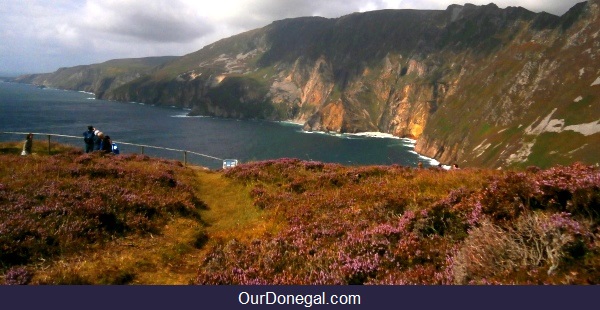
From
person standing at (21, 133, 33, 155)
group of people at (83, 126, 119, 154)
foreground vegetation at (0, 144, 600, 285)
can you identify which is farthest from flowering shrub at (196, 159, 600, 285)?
person standing at (21, 133, 33, 155)

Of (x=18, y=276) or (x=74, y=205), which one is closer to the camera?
(x=18, y=276)

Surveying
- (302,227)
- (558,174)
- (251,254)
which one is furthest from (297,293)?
(558,174)

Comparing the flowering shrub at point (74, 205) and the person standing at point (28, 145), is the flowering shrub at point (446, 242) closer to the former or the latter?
the flowering shrub at point (74, 205)

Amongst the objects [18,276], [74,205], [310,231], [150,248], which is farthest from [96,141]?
[310,231]

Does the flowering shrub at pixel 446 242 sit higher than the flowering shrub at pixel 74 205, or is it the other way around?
the flowering shrub at pixel 446 242

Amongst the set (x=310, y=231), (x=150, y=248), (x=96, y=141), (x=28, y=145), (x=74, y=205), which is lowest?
(x=150, y=248)

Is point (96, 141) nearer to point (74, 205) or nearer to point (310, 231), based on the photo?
point (74, 205)

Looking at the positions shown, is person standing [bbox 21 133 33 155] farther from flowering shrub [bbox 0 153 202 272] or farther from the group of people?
flowering shrub [bbox 0 153 202 272]

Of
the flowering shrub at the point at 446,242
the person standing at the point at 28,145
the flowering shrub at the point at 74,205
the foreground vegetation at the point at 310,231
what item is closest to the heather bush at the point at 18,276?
the foreground vegetation at the point at 310,231

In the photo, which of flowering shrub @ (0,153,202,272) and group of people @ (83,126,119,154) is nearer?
flowering shrub @ (0,153,202,272)

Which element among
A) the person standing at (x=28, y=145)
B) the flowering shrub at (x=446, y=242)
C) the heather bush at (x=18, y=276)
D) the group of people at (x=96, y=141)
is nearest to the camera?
the flowering shrub at (x=446, y=242)
